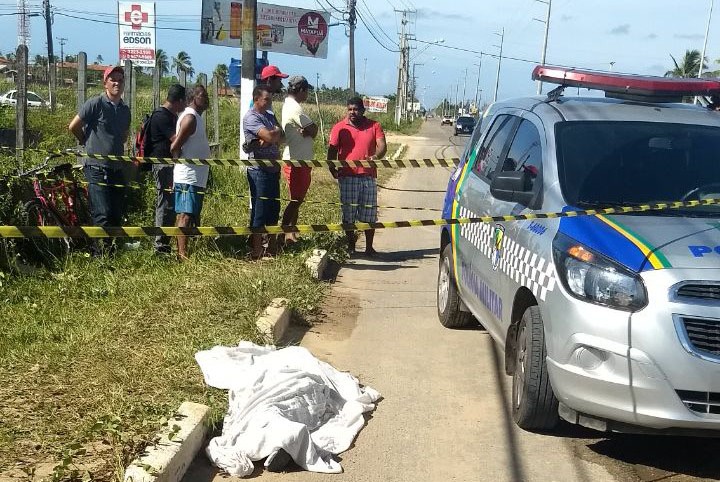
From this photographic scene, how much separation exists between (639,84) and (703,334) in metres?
2.35

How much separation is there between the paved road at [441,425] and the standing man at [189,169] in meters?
1.57

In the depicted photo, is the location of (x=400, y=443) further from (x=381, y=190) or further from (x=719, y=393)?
(x=381, y=190)

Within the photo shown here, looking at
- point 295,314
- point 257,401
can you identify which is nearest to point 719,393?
point 257,401

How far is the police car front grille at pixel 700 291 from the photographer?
12.4 ft

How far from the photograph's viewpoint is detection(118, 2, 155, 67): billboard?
16.3 metres

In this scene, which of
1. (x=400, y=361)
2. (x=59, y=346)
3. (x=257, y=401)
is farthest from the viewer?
(x=400, y=361)

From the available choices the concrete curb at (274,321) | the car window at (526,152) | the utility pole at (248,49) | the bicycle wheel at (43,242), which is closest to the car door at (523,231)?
the car window at (526,152)

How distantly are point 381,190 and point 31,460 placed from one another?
517 inches

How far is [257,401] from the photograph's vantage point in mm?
4395

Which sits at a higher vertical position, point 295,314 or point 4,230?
point 4,230

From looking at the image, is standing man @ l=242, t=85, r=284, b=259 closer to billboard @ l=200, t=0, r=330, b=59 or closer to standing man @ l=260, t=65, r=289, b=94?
standing man @ l=260, t=65, r=289, b=94

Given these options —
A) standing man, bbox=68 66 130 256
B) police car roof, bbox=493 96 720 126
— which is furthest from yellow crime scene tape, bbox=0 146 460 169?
police car roof, bbox=493 96 720 126

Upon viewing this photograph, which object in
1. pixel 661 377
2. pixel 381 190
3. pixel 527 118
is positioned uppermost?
pixel 527 118

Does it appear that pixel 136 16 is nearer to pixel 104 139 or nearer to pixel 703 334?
pixel 104 139
